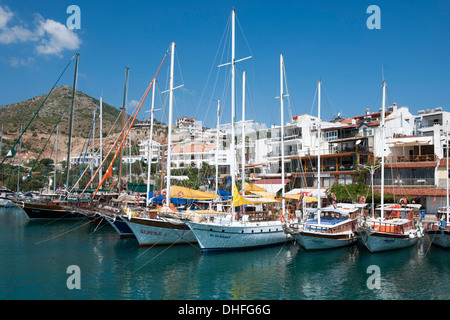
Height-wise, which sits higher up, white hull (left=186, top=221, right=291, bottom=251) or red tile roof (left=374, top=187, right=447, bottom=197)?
red tile roof (left=374, top=187, right=447, bottom=197)

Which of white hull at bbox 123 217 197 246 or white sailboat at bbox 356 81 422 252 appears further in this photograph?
white hull at bbox 123 217 197 246

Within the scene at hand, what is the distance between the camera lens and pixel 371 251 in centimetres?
2722

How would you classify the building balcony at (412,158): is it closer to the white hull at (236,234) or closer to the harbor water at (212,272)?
the harbor water at (212,272)

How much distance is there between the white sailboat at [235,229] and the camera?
26094 mm

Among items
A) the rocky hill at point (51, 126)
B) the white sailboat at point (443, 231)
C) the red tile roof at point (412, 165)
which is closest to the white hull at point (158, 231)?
the white sailboat at point (443, 231)

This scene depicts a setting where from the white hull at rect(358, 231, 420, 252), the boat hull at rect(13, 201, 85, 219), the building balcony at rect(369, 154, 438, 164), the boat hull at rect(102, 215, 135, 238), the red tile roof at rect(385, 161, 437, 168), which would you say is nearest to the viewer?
the white hull at rect(358, 231, 420, 252)

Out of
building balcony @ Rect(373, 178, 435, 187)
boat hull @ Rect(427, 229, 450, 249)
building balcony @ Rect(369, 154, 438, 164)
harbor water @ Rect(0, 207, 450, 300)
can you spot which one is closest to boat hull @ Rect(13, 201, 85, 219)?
harbor water @ Rect(0, 207, 450, 300)

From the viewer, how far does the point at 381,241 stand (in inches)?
1064

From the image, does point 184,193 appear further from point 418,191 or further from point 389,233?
point 418,191

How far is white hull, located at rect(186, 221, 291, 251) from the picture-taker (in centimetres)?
2603

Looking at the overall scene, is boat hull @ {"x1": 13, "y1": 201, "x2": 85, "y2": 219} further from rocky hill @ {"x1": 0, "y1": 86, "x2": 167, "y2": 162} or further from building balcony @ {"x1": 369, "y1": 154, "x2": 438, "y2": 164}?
rocky hill @ {"x1": 0, "y1": 86, "x2": 167, "y2": 162}

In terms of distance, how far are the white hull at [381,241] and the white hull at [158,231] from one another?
14.6 meters

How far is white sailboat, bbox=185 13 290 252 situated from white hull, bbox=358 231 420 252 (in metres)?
6.79

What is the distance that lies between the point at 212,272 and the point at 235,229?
17.8 feet
